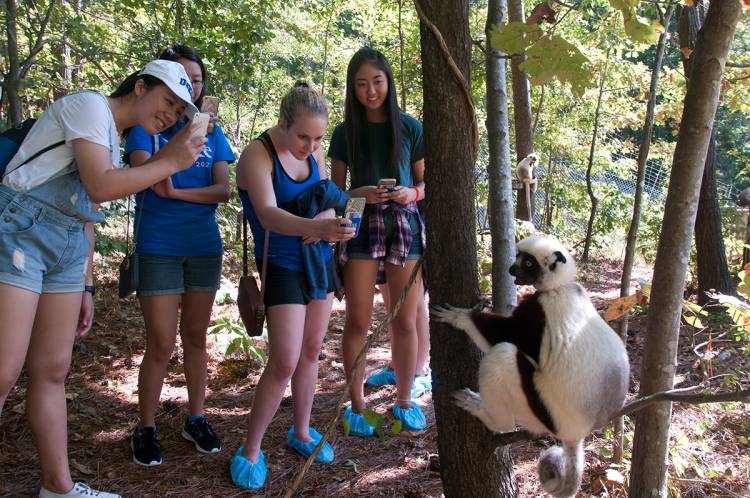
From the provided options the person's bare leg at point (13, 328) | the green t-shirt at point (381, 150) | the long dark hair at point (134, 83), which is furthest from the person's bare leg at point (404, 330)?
the person's bare leg at point (13, 328)

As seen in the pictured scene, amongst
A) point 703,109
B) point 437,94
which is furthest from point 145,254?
point 703,109

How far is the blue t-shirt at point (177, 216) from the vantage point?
2.80 m

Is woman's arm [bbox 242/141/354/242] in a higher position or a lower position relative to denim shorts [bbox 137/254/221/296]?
higher

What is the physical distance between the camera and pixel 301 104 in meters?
2.59

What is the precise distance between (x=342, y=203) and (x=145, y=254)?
3.45 feet

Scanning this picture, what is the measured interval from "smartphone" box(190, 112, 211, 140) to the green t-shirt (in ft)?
3.41

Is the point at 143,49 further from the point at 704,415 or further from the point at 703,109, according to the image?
the point at 704,415

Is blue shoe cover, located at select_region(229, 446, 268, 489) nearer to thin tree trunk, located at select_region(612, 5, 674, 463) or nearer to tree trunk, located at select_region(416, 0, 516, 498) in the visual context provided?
tree trunk, located at select_region(416, 0, 516, 498)

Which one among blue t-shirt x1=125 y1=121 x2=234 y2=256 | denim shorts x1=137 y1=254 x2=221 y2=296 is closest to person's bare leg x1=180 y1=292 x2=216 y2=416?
denim shorts x1=137 y1=254 x2=221 y2=296

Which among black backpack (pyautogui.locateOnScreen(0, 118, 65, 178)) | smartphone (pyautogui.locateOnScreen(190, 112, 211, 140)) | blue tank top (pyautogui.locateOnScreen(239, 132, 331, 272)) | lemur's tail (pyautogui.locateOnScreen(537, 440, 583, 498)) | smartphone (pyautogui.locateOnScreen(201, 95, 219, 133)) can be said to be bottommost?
lemur's tail (pyautogui.locateOnScreen(537, 440, 583, 498))

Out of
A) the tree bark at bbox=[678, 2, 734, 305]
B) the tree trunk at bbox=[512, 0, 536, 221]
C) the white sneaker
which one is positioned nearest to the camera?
the white sneaker

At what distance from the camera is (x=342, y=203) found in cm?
287

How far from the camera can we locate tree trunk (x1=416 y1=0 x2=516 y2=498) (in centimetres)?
179

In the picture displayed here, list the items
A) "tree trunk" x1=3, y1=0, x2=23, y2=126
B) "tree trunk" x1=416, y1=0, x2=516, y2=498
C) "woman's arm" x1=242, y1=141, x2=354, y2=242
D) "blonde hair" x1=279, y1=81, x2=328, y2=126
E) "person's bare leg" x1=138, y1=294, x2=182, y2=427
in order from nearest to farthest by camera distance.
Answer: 1. "tree trunk" x1=416, y1=0, x2=516, y2=498
2. "woman's arm" x1=242, y1=141, x2=354, y2=242
3. "blonde hair" x1=279, y1=81, x2=328, y2=126
4. "person's bare leg" x1=138, y1=294, x2=182, y2=427
5. "tree trunk" x1=3, y1=0, x2=23, y2=126
